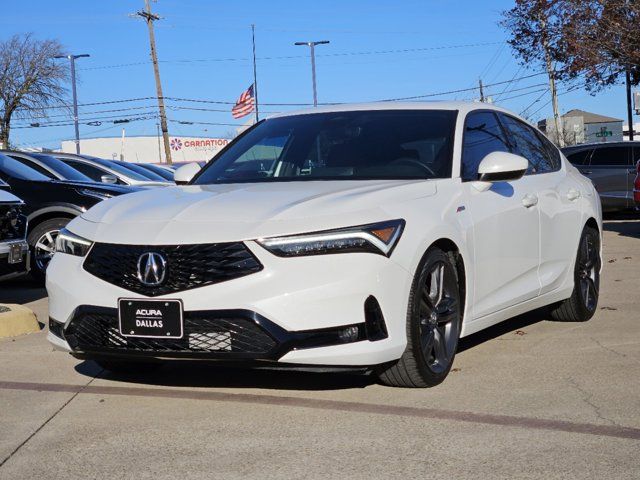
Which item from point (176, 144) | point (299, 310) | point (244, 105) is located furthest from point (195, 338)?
point (176, 144)

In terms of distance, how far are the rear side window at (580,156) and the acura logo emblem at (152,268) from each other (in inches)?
635

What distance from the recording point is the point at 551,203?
21.9ft

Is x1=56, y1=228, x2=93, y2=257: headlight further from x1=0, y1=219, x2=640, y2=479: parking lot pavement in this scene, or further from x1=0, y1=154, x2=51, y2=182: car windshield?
x1=0, y1=154, x2=51, y2=182: car windshield

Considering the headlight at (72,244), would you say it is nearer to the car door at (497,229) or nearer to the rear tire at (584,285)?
the car door at (497,229)

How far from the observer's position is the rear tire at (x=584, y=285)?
7.25m

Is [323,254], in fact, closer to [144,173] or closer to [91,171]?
[91,171]

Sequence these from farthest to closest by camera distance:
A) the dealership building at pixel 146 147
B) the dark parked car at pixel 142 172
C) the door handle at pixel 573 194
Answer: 1. the dealership building at pixel 146 147
2. the dark parked car at pixel 142 172
3. the door handle at pixel 573 194

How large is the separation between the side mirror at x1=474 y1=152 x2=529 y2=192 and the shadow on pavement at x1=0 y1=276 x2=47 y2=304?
558 centimetres

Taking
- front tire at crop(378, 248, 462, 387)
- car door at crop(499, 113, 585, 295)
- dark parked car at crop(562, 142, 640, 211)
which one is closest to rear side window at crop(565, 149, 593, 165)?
dark parked car at crop(562, 142, 640, 211)

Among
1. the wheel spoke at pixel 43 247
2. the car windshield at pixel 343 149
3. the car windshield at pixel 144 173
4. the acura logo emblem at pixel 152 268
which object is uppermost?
the car windshield at pixel 144 173

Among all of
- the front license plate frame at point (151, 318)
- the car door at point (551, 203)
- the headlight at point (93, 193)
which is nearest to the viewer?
the front license plate frame at point (151, 318)

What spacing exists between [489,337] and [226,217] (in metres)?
2.77

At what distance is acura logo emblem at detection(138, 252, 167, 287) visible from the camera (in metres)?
4.69

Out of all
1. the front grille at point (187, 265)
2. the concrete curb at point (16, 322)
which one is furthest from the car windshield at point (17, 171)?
the front grille at point (187, 265)
